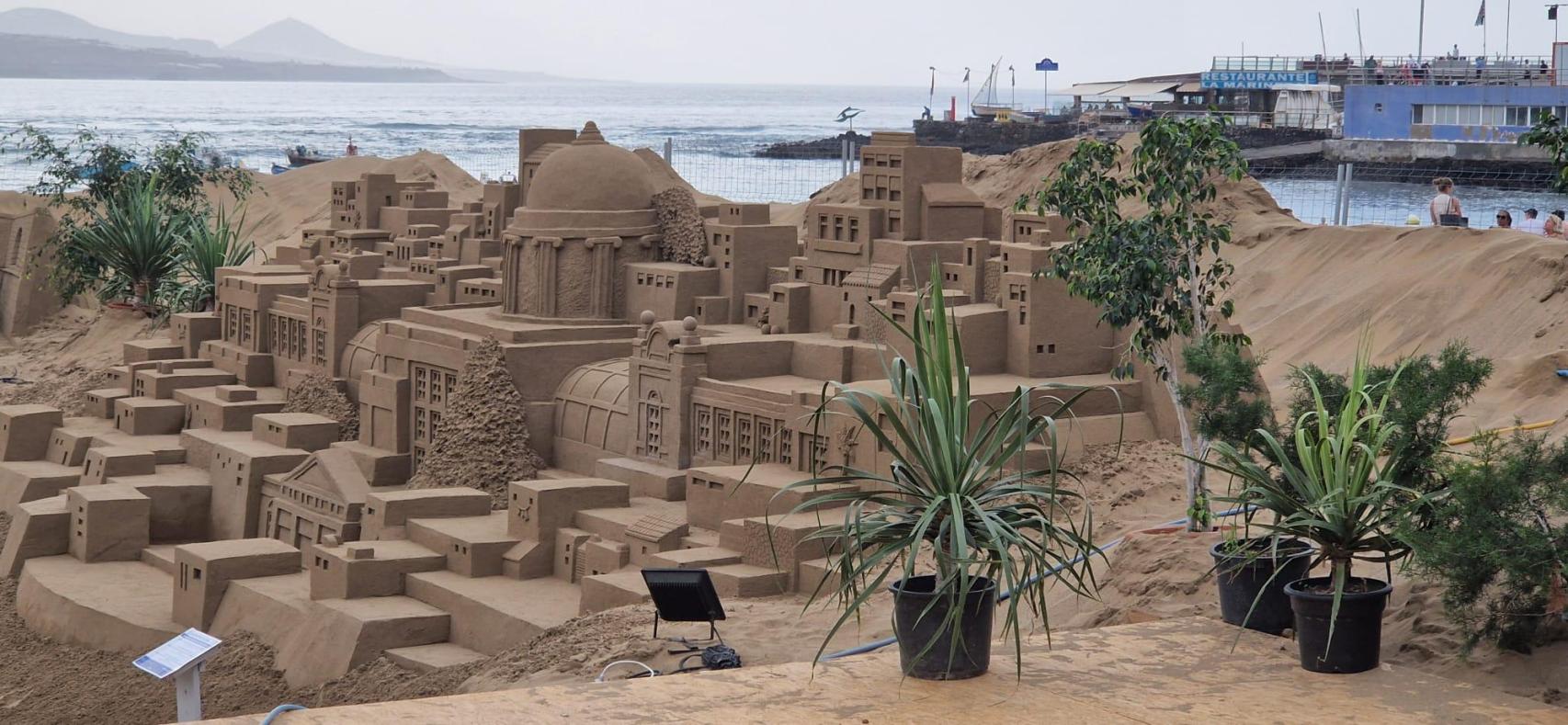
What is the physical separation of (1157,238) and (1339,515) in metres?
5.56

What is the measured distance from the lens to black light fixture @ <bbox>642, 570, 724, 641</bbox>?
16125 mm

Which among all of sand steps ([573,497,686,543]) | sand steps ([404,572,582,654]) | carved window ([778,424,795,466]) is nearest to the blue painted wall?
carved window ([778,424,795,466])

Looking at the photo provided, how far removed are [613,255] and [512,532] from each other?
7015 millimetres

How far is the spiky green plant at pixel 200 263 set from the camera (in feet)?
128

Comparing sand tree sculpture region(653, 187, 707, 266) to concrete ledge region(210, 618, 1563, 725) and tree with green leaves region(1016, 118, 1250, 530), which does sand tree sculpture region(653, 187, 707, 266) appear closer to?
tree with green leaves region(1016, 118, 1250, 530)

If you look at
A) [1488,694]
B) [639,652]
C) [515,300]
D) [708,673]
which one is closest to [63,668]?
[515,300]

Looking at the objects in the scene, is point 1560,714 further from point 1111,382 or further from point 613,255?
point 613,255

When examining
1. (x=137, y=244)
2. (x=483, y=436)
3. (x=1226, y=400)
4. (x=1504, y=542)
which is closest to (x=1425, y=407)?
(x=1504, y=542)

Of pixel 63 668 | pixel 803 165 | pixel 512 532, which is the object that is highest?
pixel 803 165

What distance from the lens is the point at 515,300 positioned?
30.1m

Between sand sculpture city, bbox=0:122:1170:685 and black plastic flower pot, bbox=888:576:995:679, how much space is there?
28.9 feet

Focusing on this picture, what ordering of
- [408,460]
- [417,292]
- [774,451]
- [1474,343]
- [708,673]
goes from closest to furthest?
[708,673], [774,451], [1474,343], [408,460], [417,292]

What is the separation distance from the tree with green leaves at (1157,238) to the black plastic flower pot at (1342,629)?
15.8 ft

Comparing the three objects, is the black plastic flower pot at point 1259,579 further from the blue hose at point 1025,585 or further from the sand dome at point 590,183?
the sand dome at point 590,183
